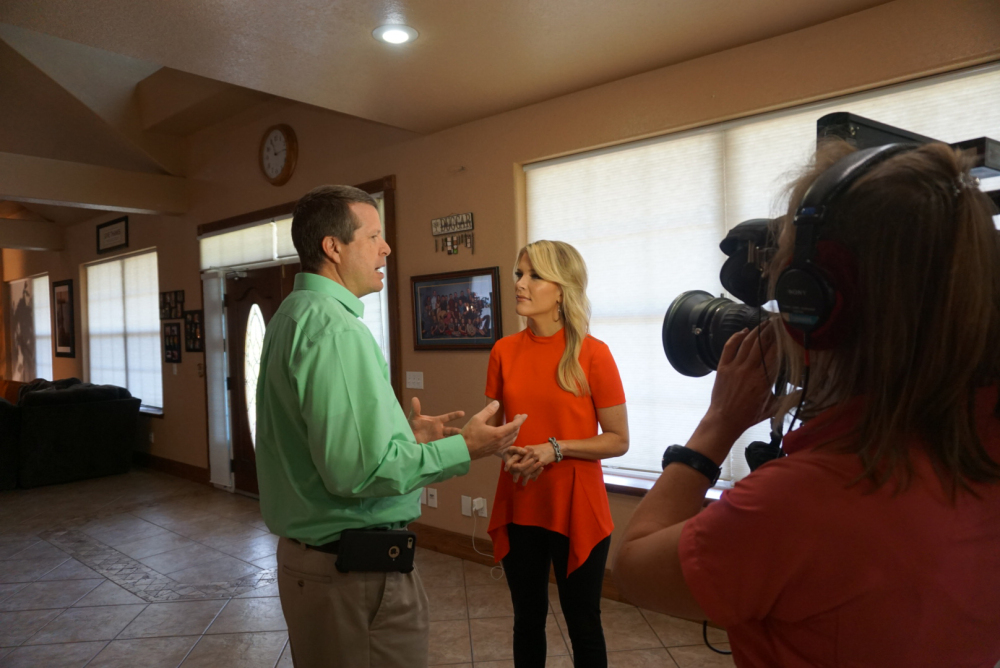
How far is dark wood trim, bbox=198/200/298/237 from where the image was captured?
481 cm

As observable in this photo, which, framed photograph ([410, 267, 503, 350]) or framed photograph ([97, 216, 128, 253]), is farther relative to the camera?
framed photograph ([97, 216, 128, 253])

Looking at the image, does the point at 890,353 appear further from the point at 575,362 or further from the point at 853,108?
the point at 853,108

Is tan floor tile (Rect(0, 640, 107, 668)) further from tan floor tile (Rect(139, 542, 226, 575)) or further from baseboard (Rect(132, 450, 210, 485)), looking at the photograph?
baseboard (Rect(132, 450, 210, 485))

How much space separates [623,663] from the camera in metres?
2.57

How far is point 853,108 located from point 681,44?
29.0 inches

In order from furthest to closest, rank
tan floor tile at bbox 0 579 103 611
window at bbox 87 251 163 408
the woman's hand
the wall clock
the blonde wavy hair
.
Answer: window at bbox 87 251 163 408 → the wall clock → tan floor tile at bbox 0 579 103 611 → the blonde wavy hair → the woman's hand

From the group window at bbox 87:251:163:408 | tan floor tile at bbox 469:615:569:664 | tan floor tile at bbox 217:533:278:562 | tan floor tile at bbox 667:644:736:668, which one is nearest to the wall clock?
window at bbox 87:251:163:408

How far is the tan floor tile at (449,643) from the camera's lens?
105 inches

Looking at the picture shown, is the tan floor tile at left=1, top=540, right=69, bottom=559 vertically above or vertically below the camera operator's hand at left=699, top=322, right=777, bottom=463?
Result: below

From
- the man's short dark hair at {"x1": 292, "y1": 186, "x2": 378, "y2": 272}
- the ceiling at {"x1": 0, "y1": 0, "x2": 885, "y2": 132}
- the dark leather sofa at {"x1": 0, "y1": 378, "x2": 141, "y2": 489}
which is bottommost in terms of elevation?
the dark leather sofa at {"x1": 0, "y1": 378, "x2": 141, "y2": 489}

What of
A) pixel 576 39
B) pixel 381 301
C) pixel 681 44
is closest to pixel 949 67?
pixel 681 44

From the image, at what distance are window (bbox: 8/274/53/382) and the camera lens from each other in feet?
32.9

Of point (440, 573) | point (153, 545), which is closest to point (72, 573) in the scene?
point (153, 545)

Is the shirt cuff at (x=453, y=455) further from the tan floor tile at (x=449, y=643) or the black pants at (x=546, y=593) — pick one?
the tan floor tile at (x=449, y=643)
